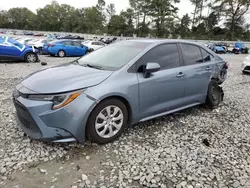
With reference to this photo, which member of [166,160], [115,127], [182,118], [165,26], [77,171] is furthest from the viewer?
[165,26]

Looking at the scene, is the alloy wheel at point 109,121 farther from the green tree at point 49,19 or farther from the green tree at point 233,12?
the green tree at point 49,19

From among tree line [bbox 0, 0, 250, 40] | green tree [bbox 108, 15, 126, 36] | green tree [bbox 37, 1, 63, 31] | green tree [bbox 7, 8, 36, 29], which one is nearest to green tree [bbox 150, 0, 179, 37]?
tree line [bbox 0, 0, 250, 40]

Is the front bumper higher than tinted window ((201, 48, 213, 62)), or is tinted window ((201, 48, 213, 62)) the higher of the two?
tinted window ((201, 48, 213, 62))

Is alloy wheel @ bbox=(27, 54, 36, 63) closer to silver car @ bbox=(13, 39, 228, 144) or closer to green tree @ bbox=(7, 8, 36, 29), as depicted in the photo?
silver car @ bbox=(13, 39, 228, 144)

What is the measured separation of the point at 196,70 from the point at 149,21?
6687 cm

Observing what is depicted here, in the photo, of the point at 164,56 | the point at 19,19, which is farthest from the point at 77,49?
the point at 19,19

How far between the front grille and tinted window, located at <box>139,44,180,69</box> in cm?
174

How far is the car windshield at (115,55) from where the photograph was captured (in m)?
3.44

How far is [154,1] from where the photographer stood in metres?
64.1

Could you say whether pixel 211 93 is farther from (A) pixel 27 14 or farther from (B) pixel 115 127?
(A) pixel 27 14

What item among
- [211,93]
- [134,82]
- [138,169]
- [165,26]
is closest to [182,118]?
[211,93]

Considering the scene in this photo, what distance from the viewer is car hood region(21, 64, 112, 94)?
9.24ft

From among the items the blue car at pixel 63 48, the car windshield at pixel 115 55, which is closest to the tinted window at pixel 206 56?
the car windshield at pixel 115 55

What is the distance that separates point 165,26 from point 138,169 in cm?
6283
